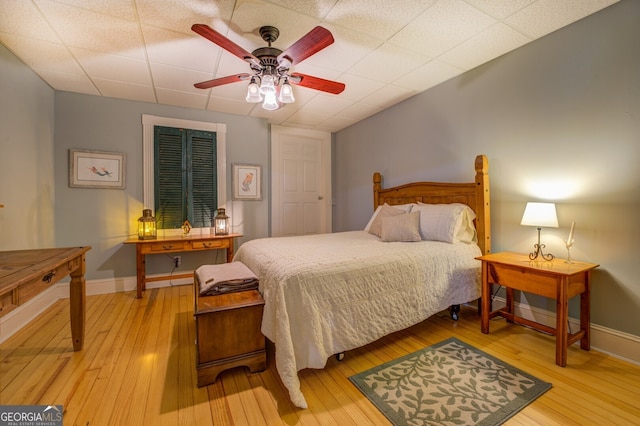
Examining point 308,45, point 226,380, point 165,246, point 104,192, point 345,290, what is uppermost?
point 308,45

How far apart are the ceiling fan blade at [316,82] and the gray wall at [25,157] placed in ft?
8.14

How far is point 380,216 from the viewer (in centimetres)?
332

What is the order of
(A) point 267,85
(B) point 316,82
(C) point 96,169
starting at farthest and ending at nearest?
(C) point 96,169 → (B) point 316,82 → (A) point 267,85

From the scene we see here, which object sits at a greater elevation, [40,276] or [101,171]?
[101,171]

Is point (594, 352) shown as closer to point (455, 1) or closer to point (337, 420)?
point (337, 420)

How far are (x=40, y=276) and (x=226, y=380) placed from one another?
1.22m

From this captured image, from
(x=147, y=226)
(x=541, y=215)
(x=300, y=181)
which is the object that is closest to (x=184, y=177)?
(x=147, y=226)

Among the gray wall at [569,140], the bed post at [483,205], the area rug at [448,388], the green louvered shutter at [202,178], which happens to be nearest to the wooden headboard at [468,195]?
the bed post at [483,205]

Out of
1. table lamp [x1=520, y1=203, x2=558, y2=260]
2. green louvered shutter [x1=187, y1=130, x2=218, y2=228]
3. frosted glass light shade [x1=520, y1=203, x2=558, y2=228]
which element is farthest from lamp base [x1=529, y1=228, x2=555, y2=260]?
green louvered shutter [x1=187, y1=130, x2=218, y2=228]

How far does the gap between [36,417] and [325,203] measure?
429 centimetres

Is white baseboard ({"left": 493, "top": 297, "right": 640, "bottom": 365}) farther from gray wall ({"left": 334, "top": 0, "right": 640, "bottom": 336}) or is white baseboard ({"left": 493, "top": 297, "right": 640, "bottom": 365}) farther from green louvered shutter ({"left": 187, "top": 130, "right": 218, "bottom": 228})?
green louvered shutter ({"left": 187, "top": 130, "right": 218, "bottom": 228})

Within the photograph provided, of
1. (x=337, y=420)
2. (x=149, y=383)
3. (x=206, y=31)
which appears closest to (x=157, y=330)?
(x=149, y=383)

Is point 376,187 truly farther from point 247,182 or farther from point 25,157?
point 25,157

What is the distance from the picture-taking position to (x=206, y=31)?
1671mm
